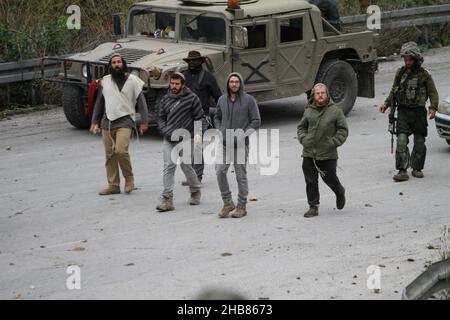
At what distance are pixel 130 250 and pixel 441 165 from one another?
5.47 metres

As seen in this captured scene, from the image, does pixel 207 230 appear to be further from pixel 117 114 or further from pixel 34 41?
pixel 34 41

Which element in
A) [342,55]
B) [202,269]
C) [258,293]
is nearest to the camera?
[258,293]

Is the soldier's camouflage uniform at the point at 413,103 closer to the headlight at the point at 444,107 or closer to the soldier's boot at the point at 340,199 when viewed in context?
the headlight at the point at 444,107

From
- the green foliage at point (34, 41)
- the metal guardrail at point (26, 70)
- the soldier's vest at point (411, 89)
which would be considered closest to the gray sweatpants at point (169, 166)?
the soldier's vest at point (411, 89)

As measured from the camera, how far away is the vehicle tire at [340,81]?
60.2 feet

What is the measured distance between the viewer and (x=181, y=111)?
41.6ft

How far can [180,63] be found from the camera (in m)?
16.5

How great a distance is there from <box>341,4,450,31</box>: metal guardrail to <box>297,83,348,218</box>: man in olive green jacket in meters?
11.2

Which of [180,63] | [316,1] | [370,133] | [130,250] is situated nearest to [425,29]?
[316,1]

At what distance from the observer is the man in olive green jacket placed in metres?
12.2

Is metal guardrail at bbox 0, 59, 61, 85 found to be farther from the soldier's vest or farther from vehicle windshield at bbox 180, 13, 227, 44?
the soldier's vest

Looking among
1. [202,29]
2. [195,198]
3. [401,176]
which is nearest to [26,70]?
[202,29]

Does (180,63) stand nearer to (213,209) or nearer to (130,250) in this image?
(213,209)

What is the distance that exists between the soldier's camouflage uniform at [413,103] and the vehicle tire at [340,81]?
428cm
